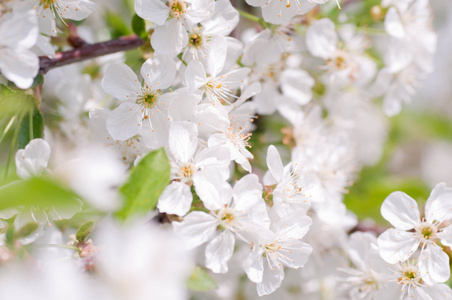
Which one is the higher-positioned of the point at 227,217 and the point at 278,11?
the point at 278,11

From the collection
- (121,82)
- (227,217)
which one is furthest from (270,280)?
(121,82)

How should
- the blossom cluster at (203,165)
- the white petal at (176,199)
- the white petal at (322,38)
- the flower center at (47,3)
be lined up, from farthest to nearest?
the white petal at (322,38), the flower center at (47,3), the white petal at (176,199), the blossom cluster at (203,165)

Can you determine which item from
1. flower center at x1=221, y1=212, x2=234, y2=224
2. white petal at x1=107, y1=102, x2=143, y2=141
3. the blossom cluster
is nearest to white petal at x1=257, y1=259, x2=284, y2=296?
the blossom cluster

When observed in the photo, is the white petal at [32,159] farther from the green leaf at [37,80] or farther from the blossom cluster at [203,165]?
the green leaf at [37,80]

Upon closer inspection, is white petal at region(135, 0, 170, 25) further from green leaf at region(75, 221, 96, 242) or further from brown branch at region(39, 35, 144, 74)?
green leaf at region(75, 221, 96, 242)

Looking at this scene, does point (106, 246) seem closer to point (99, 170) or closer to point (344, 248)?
point (99, 170)

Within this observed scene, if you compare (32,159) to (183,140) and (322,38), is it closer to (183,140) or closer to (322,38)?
(183,140)

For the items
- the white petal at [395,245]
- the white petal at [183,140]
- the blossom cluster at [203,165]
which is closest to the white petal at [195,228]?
the blossom cluster at [203,165]
